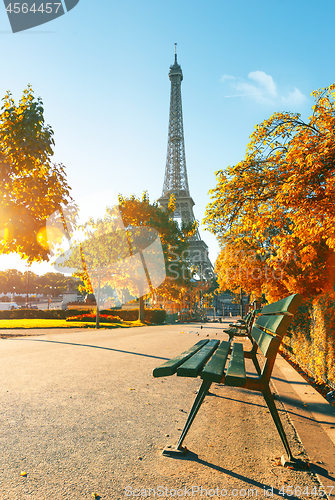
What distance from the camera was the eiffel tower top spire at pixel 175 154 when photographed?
70562 mm

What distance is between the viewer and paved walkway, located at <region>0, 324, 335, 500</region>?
2305 mm

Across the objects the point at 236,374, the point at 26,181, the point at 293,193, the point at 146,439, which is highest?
the point at 26,181

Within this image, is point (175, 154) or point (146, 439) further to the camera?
point (175, 154)

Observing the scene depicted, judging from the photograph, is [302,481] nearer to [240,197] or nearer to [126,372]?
[126,372]

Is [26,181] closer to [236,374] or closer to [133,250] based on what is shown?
[236,374]

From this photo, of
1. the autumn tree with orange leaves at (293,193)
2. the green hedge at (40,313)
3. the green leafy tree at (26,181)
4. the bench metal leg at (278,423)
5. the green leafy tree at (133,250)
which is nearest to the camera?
the bench metal leg at (278,423)

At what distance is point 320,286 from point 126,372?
614 cm

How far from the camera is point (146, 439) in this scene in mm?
3098

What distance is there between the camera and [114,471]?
2.48 m

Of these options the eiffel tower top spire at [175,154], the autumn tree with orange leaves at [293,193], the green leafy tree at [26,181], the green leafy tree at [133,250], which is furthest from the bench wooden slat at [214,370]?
the eiffel tower top spire at [175,154]

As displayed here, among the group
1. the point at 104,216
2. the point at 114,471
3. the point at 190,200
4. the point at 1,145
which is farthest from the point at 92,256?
the point at 190,200

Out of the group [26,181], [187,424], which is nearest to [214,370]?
Answer: [187,424]

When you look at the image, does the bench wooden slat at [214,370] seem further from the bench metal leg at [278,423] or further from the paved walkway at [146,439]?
the paved walkway at [146,439]

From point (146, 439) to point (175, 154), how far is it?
7570 centimetres
